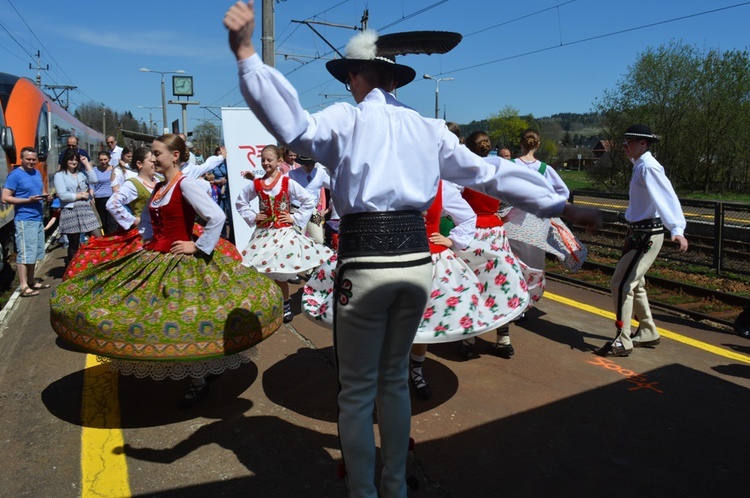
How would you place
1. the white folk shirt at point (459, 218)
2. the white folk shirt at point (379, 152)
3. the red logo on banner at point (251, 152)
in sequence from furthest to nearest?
the red logo on banner at point (251, 152), the white folk shirt at point (459, 218), the white folk shirt at point (379, 152)

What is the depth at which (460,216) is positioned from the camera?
4.28 meters

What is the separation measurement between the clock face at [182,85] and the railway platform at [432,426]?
1647 cm

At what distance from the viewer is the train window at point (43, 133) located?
13226mm

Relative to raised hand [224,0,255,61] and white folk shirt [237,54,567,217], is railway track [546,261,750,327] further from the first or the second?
raised hand [224,0,255,61]

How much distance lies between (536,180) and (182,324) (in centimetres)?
230

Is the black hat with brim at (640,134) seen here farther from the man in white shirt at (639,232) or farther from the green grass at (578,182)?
the green grass at (578,182)

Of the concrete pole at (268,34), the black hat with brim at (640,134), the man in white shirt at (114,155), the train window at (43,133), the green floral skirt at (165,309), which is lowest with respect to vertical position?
the green floral skirt at (165,309)

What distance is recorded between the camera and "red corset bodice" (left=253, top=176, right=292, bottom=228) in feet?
20.9

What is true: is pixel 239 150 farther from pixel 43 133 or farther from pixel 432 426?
pixel 432 426

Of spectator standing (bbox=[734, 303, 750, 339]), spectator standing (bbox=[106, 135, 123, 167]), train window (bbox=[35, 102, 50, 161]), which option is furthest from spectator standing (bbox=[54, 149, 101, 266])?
spectator standing (bbox=[734, 303, 750, 339])

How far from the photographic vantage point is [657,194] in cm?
492

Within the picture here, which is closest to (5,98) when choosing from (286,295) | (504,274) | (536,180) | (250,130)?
(250,130)

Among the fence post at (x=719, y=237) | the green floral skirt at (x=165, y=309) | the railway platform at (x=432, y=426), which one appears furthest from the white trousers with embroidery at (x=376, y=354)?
the fence post at (x=719, y=237)

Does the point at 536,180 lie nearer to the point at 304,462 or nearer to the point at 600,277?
the point at 304,462
